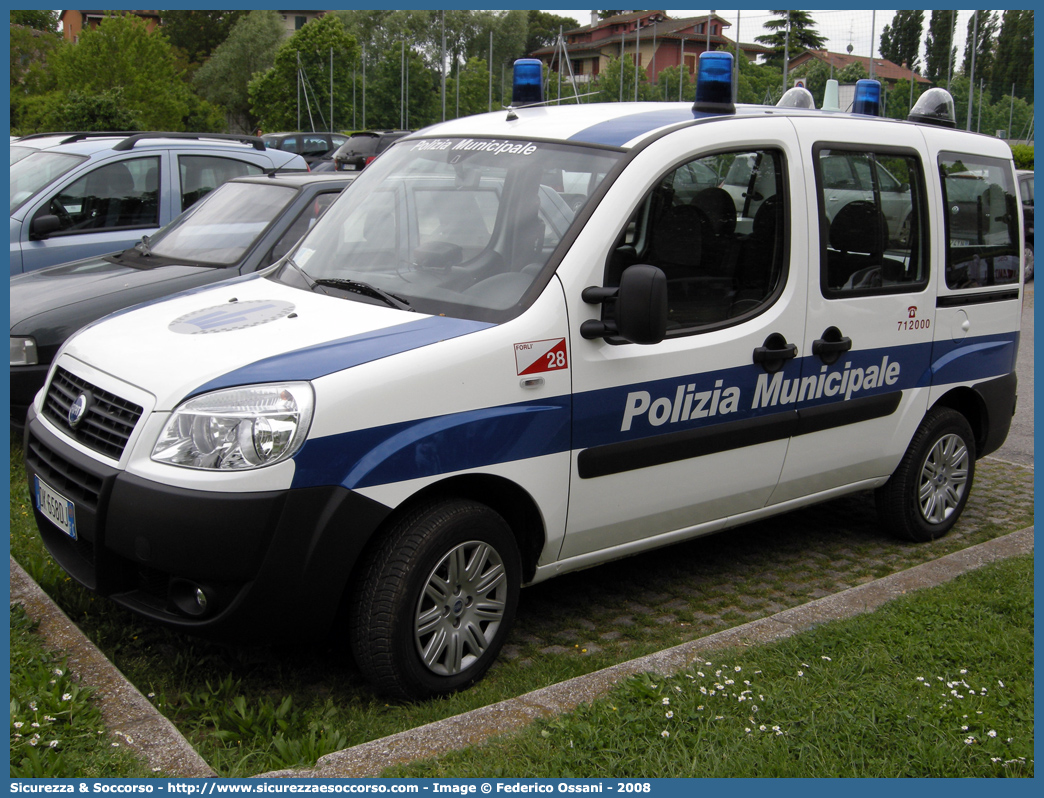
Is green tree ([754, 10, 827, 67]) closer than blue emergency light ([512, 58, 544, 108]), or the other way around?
blue emergency light ([512, 58, 544, 108])

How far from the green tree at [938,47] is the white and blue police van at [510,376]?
40.4 metres

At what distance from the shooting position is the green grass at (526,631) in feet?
11.2

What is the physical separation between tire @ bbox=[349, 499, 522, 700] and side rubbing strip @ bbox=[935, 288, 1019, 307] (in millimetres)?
2853

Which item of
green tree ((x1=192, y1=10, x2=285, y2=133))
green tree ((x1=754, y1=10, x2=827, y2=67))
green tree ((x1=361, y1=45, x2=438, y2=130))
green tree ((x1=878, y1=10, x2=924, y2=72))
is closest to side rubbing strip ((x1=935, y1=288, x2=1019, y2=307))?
green tree ((x1=754, y1=10, x2=827, y2=67))

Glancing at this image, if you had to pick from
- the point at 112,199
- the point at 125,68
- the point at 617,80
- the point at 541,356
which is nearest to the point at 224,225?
the point at 112,199

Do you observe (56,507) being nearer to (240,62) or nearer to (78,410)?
(78,410)

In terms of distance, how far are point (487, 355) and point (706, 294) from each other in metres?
1.16

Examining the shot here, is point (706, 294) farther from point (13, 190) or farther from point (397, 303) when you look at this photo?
point (13, 190)

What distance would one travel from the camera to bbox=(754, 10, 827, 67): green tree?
28.0 meters

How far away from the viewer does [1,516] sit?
13.1 feet

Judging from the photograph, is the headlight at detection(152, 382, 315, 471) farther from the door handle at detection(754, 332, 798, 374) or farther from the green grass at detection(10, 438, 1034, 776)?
the door handle at detection(754, 332, 798, 374)

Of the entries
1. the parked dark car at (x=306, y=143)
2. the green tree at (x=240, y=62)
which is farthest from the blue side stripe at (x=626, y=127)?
the green tree at (x=240, y=62)

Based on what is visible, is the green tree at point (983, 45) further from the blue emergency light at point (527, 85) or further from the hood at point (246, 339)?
the hood at point (246, 339)

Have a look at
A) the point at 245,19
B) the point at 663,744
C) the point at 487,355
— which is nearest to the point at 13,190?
the point at 487,355
